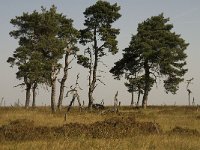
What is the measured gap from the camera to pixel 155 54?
5319cm

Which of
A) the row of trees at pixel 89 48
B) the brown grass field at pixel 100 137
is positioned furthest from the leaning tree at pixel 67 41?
the brown grass field at pixel 100 137

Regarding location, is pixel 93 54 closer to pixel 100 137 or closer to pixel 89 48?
pixel 89 48

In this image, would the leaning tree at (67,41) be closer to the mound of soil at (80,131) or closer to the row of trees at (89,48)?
the row of trees at (89,48)

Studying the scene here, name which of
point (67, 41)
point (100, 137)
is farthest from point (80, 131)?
point (67, 41)

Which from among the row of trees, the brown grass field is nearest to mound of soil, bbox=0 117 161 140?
the brown grass field

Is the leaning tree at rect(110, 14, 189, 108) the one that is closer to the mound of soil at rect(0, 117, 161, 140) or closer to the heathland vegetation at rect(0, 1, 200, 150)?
the heathland vegetation at rect(0, 1, 200, 150)

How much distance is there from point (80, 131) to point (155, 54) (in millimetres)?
33836

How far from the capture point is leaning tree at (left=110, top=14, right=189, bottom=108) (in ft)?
175

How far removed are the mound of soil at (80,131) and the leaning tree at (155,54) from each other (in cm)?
2986

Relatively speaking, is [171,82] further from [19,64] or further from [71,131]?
[71,131]

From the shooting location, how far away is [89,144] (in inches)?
629

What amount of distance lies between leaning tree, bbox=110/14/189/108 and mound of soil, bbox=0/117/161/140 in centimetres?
2986

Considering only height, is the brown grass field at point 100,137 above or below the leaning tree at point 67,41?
below

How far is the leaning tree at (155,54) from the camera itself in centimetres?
5341
